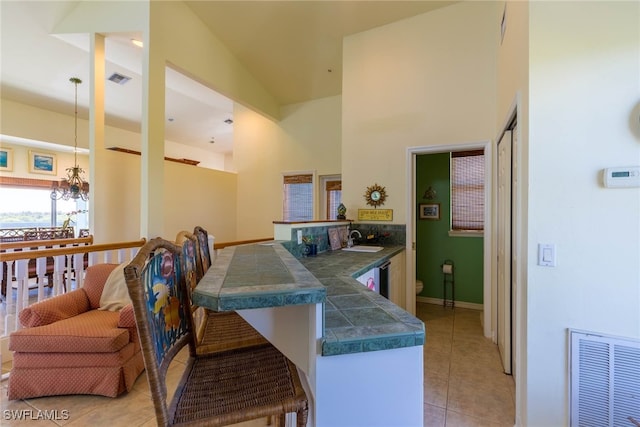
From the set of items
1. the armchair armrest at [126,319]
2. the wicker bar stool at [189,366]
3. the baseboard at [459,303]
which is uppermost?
the wicker bar stool at [189,366]

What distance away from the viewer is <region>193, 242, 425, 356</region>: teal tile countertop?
0.85 meters

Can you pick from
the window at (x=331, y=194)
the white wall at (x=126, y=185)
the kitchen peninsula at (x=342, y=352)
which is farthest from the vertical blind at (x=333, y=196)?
the kitchen peninsula at (x=342, y=352)

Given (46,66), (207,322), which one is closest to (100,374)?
(207,322)

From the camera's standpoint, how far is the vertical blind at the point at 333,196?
5.57m

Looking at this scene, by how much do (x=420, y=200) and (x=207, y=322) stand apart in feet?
11.6

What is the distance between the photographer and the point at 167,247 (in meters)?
1.10

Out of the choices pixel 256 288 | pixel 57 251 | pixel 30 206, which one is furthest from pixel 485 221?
pixel 30 206

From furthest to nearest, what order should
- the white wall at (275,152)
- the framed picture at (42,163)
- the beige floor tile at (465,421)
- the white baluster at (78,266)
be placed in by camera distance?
1. the framed picture at (42,163)
2. the white wall at (275,152)
3. the white baluster at (78,266)
4. the beige floor tile at (465,421)

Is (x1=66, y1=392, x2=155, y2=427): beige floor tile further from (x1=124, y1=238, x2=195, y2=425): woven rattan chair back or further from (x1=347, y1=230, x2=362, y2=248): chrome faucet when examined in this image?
(x1=347, y1=230, x2=362, y2=248): chrome faucet

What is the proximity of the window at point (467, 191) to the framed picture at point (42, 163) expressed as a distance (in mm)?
8552

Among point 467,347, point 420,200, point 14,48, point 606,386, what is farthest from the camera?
point 420,200

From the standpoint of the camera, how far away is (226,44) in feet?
12.9

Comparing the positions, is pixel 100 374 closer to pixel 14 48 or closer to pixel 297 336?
pixel 297 336

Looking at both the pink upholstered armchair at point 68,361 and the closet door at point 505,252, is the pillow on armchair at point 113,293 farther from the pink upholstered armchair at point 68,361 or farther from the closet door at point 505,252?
the closet door at point 505,252
